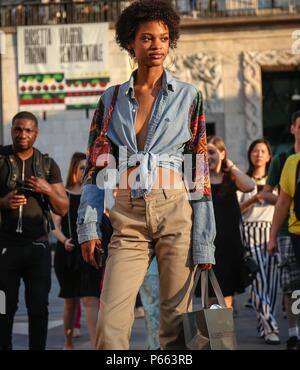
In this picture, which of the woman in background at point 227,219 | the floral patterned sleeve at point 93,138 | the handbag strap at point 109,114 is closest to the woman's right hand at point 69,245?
the woman in background at point 227,219

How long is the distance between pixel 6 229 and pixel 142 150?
267 cm

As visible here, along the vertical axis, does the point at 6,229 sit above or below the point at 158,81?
below

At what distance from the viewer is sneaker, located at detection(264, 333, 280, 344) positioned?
8656 mm

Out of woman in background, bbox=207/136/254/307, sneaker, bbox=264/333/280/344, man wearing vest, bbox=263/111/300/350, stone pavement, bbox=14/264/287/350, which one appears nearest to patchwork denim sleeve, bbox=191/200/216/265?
man wearing vest, bbox=263/111/300/350

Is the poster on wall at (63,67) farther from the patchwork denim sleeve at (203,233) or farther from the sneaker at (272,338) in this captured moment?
the patchwork denim sleeve at (203,233)

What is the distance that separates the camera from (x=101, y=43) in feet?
84.4

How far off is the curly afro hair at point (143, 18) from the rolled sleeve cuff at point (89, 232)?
42.4 inches

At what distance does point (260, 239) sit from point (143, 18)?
5038 millimetres

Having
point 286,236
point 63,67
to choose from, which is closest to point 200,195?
point 286,236

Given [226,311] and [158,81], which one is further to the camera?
[158,81]

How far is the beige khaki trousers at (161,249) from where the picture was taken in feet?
14.8
